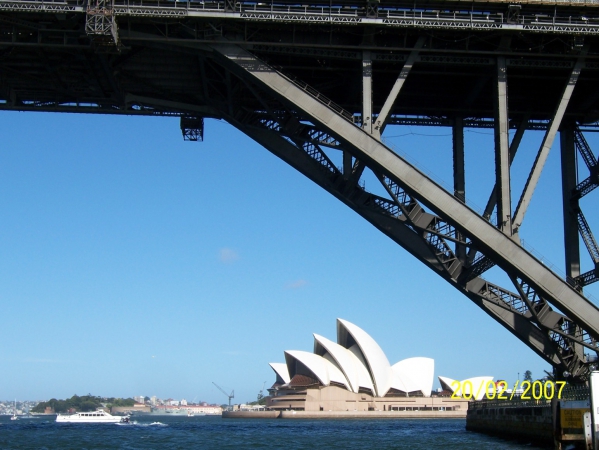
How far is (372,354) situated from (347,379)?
241 inches

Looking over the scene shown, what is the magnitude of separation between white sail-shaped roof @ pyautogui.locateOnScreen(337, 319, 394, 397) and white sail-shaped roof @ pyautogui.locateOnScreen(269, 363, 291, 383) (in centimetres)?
1865

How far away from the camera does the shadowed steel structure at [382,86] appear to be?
80.6 ft

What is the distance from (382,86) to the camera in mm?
31234

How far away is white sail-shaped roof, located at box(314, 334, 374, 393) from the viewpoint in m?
124

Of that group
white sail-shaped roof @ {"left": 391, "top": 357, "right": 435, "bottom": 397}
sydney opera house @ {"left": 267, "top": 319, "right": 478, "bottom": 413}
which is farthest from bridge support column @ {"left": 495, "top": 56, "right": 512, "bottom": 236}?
white sail-shaped roof @ {"left": 391, "top": 357, "right": 435, "bottom": 397}

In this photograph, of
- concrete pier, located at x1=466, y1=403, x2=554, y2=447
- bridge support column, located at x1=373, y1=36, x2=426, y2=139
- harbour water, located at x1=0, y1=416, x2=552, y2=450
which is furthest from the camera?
harbour water, located at x1=0, y1=416, x2=552, y2=450

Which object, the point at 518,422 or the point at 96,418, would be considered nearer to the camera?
the point at 518,422

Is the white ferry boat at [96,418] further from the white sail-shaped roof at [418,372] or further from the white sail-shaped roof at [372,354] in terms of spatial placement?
the white sail-shaped roof at [418,372]

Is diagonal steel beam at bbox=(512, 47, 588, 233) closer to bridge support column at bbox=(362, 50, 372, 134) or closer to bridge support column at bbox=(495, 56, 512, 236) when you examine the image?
bridge support column at bbox=(495, 56, 512, 236)

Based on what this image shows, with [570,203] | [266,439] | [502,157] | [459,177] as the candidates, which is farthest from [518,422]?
[266,439]

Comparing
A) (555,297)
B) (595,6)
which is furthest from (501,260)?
(595,6)

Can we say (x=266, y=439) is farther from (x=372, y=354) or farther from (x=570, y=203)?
(x=372, y=354)

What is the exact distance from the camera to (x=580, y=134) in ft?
103

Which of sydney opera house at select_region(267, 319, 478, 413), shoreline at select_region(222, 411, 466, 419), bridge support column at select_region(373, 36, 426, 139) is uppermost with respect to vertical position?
bridge support column at select_region(373, 36, 426, 139)
